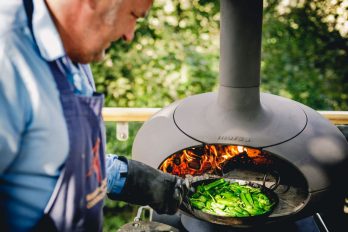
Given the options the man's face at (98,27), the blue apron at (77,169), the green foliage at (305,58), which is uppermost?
the man's face at (98,27)

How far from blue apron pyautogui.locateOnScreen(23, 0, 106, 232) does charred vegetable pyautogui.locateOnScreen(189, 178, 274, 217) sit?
91 centimetres

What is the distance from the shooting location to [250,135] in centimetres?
203

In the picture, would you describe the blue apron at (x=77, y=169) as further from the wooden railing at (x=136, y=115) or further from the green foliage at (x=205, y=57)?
the green foliage at (x=205, y=57)

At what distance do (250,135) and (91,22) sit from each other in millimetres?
1153

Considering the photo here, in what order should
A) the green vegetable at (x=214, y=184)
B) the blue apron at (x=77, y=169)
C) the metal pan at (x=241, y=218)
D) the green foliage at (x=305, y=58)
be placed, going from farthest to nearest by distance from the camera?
the green foliage at (x=305, y=58), the green vegetable at (x=214, y=184), the metal pan at (x=241, y=218), the blue apron at (x=77, y=169)

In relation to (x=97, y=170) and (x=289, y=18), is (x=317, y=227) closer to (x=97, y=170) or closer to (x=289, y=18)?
(x=97, y=170)

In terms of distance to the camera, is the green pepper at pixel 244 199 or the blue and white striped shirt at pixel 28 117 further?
the green pepper at pixel 244 199

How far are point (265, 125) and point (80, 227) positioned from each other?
1210 millimetres

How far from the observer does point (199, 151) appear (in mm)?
2396

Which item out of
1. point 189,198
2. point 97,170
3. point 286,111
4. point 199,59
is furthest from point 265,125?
point 199,59

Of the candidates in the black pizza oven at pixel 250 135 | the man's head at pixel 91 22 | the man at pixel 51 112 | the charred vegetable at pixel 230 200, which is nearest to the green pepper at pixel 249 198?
the charred vegetable at pixel 230 200

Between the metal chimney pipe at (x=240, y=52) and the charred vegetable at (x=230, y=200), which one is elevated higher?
the metal chimney pipe at (x=240, y=52)

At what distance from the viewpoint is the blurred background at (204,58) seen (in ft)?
15.1

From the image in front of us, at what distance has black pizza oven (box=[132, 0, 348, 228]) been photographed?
2.00 metres
